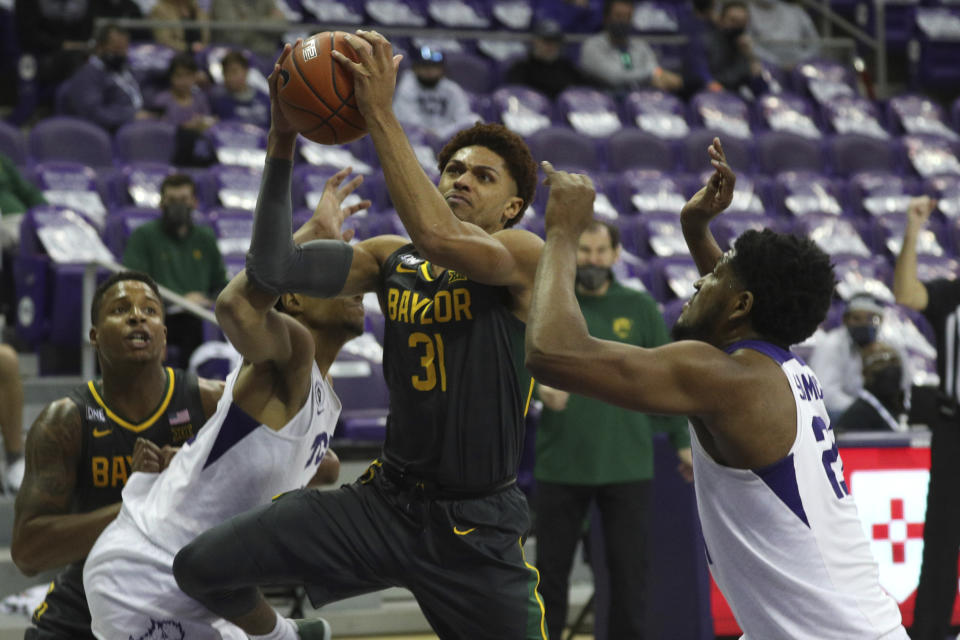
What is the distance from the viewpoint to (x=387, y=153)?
10.3 feet

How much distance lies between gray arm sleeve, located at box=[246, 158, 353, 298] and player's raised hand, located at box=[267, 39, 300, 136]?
0.08 metres

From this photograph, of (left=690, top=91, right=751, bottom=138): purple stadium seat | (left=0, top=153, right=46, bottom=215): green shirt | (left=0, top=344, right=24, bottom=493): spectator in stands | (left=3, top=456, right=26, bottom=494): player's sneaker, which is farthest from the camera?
(left=690, top=91, right=751, bottom=138): purple stadium seat

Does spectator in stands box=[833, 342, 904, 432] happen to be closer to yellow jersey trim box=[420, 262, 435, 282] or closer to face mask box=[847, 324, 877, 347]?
face mask box=[847, 324, 877, 347]

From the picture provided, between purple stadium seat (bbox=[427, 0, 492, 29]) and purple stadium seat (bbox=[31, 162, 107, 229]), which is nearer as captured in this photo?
purple stadium seat (bbox=[31, 162, 107, 229])

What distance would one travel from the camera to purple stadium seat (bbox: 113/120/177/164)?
9.32 m

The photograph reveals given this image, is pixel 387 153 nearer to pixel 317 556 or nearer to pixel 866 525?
pixel 317 556

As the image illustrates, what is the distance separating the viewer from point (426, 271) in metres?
3.56

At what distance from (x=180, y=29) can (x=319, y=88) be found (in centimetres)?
830

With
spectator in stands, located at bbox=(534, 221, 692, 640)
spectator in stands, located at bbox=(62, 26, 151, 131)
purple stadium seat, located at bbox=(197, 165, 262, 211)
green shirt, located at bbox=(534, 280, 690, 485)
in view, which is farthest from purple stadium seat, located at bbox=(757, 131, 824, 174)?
spectator in stands, located at bbox=(534, 221, 692, 640)

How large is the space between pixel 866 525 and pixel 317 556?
3105 mm

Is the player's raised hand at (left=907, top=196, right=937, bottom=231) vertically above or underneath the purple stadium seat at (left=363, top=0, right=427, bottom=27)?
underneath

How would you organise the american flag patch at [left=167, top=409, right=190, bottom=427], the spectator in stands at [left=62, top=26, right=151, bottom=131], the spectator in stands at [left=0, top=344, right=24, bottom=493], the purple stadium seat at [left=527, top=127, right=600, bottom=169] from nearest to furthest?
the american flag patch at [left=167, top=409, right=190, bottom=427], the spectator in stands at [left=0, top=344, right=24, bottom=493], the spectator in stands at [left=62, top=26, right=151, bottom=131], the purple stadium seat at [left=527, top=127, right=600, bottom=169]

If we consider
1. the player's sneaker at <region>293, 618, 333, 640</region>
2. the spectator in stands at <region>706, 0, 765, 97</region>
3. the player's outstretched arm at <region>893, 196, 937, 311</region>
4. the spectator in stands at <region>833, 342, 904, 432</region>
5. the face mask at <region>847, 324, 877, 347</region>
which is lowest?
the player's sneaker at <region>293, 618, 333, 640</region>

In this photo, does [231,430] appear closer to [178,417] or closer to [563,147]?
[178,417]
